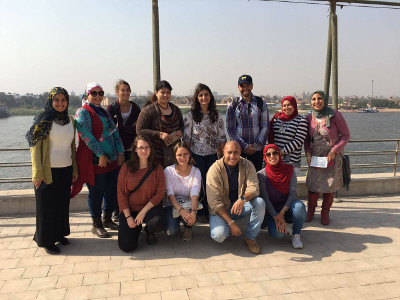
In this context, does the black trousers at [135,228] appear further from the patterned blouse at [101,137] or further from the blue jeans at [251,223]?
the patterned blouse at [101,137]

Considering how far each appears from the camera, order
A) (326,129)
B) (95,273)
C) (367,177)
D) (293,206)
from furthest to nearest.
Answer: (367,177) → (326,129) → (293,206) → (95,273)

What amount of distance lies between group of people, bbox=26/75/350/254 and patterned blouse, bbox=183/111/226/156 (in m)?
0.01

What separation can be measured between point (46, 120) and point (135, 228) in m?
1.40

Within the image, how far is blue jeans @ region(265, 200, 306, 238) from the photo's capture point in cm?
345

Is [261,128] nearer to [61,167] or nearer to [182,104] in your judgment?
[182,104]

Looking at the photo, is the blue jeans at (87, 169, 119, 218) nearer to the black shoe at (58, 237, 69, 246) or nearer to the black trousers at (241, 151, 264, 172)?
the black shoe at (58, 237, 69, 246)

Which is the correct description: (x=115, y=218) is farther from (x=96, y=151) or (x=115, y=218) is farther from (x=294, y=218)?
(x=294, y=218)

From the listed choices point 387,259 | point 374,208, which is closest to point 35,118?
point 387,259

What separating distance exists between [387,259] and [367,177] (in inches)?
107

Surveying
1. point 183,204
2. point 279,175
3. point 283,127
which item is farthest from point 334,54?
point 183,204

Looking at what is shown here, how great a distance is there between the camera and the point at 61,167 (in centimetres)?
328

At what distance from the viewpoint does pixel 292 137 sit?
157 inches

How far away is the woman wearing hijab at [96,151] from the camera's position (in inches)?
136

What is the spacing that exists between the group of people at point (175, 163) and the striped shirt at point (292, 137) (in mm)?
12
